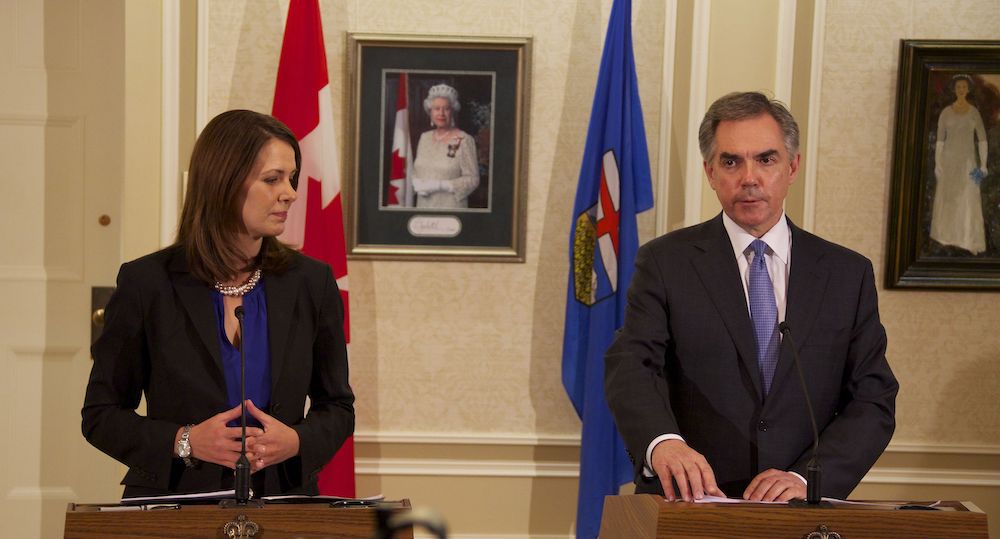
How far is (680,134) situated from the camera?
13.4ft

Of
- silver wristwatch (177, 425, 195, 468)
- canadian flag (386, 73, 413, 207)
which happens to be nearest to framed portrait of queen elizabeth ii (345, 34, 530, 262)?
canadian flag (386, 73, 413, 207)

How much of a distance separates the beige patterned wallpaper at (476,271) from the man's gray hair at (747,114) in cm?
164

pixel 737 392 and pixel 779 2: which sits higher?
pixel 779 2

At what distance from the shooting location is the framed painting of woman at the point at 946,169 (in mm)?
4039

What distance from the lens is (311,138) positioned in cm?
383

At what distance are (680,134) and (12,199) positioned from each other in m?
2.66

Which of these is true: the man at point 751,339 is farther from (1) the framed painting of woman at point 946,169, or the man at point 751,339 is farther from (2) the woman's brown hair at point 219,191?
(1) the framed painting of woman at point 946,169

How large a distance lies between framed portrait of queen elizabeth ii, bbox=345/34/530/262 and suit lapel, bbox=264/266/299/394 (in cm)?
159

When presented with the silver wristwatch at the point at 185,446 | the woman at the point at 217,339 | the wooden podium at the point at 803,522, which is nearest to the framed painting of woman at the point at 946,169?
the wooden podium at the point at 803,522

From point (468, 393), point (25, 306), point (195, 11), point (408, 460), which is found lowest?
point (408, 460)

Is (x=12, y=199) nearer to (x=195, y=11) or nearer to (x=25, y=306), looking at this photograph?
(x=25, y=306)

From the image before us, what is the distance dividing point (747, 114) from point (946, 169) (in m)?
2.05

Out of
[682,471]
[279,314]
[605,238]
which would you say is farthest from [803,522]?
[605,238]

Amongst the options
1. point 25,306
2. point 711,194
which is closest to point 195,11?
point 25,306
